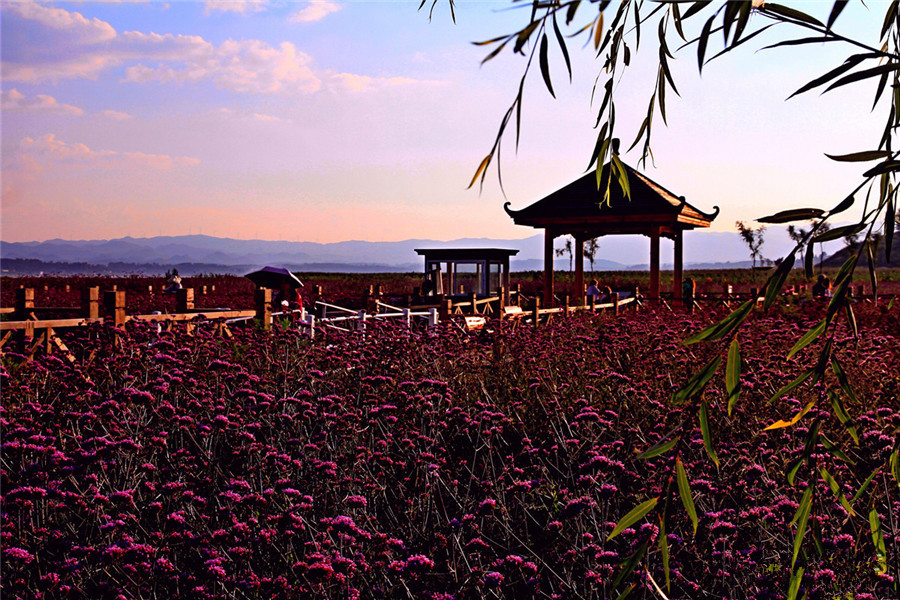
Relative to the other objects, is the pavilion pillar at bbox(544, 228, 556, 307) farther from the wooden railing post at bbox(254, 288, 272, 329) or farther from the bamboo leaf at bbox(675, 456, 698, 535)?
the bamboo leaf at bbox(675, 456, 698, 535)

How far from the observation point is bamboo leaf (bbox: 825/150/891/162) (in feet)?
5.77

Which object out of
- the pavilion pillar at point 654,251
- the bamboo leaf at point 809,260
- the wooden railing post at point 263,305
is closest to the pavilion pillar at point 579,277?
the pavilion pillar at point 654,251

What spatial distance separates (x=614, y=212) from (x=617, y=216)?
151 mm

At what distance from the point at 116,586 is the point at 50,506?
3.12 feet

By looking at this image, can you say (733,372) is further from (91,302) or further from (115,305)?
(91,302)

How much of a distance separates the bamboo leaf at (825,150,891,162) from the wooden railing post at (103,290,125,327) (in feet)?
25.3

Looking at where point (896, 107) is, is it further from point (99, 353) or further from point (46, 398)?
point (99, 353)

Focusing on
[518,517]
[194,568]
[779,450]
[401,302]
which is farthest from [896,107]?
[401,302]

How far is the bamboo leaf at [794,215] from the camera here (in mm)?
1802

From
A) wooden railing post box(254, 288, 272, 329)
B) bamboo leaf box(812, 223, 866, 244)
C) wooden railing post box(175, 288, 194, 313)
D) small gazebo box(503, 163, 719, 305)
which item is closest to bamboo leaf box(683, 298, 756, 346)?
bamboo leaf box(812, 223, 866, 244)

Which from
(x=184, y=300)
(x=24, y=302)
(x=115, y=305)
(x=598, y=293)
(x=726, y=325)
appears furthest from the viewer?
(x=598, y=293)

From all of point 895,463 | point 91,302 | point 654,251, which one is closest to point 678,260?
point 654,251

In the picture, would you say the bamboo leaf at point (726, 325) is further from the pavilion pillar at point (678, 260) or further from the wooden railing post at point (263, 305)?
the pavilion pillar at point (678, 260)

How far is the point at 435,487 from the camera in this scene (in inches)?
151
